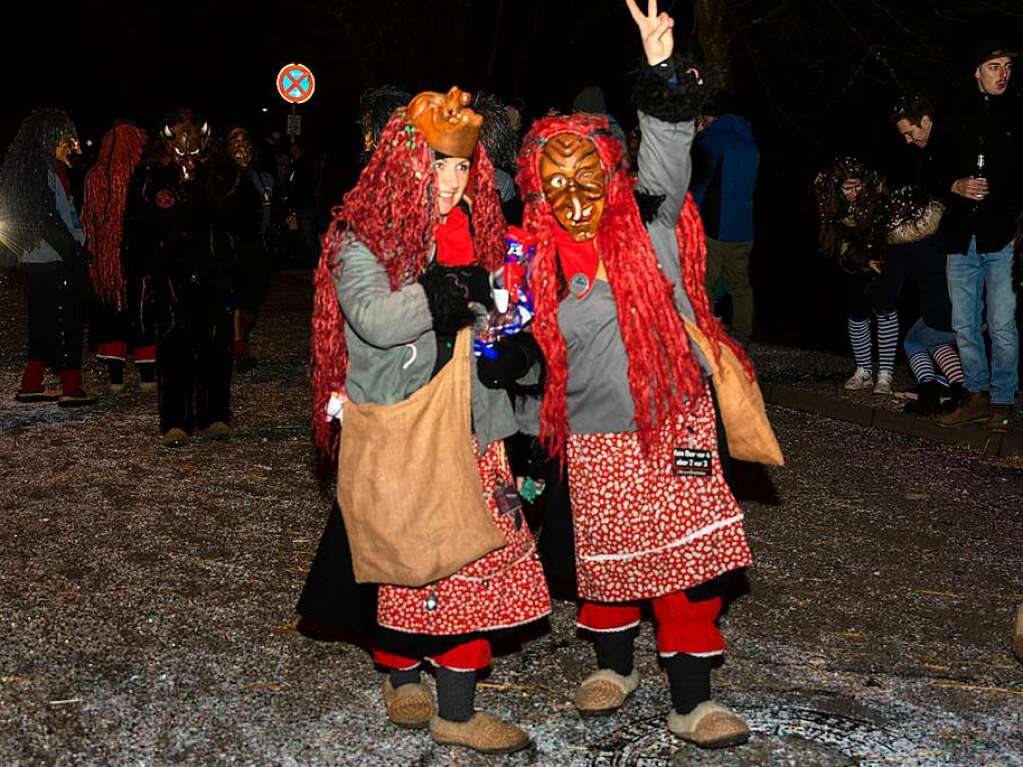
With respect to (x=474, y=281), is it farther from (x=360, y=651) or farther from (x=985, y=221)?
(x=985, y=221)

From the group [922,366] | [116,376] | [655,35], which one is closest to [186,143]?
[116,376]

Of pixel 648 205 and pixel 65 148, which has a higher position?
pixel 65 148

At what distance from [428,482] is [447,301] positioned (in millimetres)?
504

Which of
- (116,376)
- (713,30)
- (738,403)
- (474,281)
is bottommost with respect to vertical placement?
(116,376)

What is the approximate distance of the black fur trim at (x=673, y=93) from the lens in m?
4.01

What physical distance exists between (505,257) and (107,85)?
43.1m

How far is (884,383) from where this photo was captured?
32.3ft

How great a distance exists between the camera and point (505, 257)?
4215 mm

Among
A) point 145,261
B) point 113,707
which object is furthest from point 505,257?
point 145,261

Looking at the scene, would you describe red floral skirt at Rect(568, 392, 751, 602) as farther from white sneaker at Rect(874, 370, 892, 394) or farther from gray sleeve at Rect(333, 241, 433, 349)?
white sneaker at Rect(874, 370, 892, 394)

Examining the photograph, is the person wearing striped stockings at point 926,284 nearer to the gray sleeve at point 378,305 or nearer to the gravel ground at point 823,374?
the gravel ground at point 823,374

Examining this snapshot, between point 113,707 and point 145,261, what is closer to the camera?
point 113,707

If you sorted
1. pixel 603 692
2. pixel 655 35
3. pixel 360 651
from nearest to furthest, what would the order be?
pixel 655 35
pixel 603 692
pixel 360 651

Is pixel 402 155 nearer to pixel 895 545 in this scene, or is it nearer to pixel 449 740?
pixel 449 740
